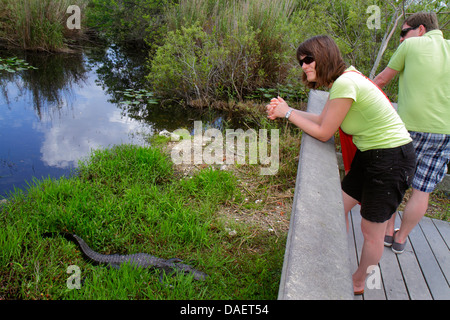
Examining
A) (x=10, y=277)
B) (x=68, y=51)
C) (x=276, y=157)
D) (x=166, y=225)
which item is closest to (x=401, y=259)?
(x=166, y=225)

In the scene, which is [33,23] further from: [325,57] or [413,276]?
[413,276]

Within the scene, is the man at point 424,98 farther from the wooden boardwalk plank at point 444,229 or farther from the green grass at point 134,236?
the green grass at point 134,236

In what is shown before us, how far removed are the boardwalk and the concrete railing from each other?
35.9 inches

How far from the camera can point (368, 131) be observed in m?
1.73

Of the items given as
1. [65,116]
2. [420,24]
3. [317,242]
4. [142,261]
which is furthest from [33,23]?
[317,242]

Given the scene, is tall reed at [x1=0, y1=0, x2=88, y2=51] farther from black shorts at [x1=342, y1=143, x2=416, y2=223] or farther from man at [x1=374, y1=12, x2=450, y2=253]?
black shorts at [x1=342, y1=143, x2=416, y2=223]

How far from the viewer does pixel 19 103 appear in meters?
6.17

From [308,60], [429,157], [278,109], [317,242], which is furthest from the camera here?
[429,157]

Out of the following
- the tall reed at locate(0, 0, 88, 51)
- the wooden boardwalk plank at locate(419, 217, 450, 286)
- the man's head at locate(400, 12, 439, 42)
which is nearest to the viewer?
the man's head at locate(400, 12, 439, 42)

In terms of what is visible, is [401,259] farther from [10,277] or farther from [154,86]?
[154,86]

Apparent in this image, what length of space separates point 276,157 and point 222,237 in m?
1.51

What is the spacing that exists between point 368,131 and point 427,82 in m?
0.63

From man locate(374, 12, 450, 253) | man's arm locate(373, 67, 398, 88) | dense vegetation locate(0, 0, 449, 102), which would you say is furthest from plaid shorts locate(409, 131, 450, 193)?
dense vegetation locate(0, 0, 449, 102)

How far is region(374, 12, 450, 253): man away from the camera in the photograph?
201 cm
